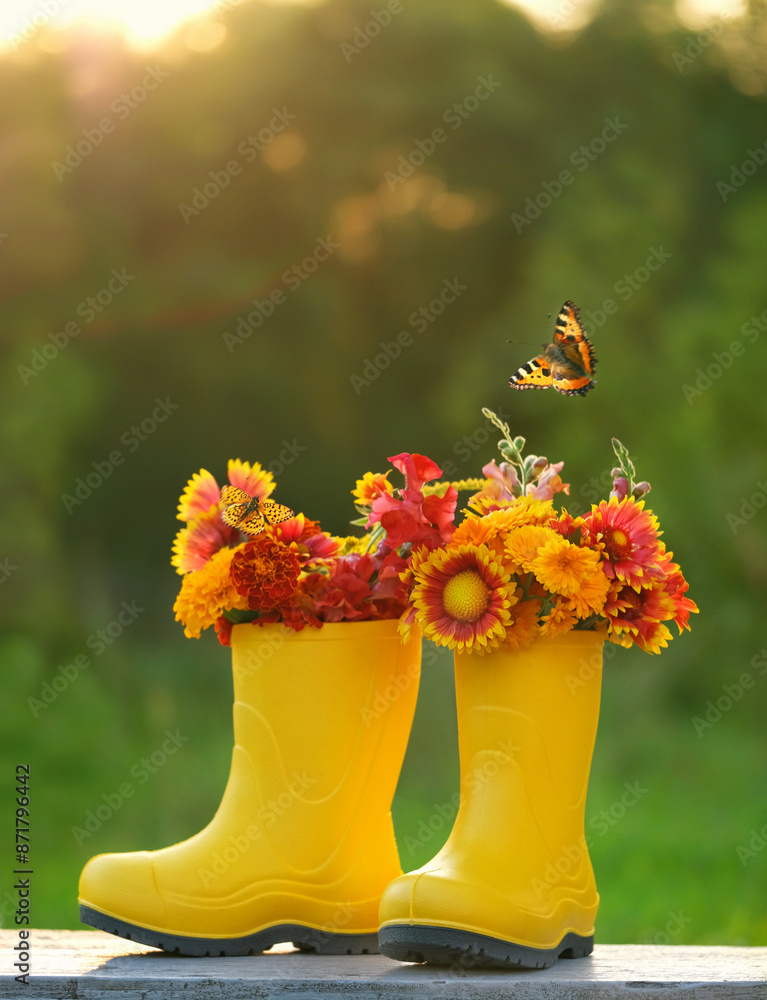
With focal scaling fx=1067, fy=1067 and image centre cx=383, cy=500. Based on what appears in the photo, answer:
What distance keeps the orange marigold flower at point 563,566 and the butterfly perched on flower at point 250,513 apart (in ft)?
1.14

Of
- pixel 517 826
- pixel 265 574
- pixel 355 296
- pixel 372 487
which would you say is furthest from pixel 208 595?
pixel 355 296

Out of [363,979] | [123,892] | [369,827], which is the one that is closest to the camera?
[363,979]

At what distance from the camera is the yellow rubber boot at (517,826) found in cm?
117

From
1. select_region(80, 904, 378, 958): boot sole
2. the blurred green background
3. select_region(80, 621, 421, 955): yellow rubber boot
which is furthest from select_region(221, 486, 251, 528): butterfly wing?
the blurred green background

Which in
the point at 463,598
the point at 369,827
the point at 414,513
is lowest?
the point at 369,827

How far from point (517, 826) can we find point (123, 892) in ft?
1.54

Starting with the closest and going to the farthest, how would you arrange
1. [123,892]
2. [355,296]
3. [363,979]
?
[363,979], [123,892], [355,296]

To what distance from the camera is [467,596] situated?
1219mm

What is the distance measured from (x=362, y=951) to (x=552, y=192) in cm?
419

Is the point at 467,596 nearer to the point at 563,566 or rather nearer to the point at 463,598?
the point at 463,598

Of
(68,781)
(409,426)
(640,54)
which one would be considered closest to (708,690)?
(409,426)

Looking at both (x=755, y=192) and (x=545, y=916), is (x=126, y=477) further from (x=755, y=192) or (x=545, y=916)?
(x=545, y=916)

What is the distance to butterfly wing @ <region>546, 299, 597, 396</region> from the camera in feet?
4.45

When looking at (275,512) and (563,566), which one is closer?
(563,566)
